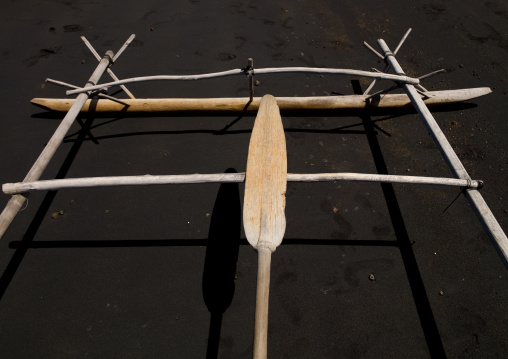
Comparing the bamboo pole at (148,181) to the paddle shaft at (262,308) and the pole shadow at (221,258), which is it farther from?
the pole shadow at (221,258)

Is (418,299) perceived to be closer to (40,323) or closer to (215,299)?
(215,299)

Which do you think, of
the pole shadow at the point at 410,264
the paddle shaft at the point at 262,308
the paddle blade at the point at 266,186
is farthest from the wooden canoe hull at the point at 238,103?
the paddle shaft at the point at 262,308

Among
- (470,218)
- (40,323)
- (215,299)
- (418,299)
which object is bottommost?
(40,323)

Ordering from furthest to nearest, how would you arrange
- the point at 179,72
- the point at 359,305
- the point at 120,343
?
the point at 179,72
the point at 359,305
the point at 120,343

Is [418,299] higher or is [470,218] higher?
[470,218]

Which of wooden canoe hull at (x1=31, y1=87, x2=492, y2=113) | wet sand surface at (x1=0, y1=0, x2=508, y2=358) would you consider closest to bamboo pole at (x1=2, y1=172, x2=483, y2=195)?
wet sand surface at (x1=0, y1=0, x2=508, y2=358)

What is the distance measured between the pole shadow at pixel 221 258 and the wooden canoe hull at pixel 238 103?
129cm

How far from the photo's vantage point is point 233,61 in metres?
Result: 5.42

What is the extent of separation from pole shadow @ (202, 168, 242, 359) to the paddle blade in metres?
0.96

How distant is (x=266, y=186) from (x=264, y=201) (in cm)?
16

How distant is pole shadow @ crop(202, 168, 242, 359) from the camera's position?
3003 mm

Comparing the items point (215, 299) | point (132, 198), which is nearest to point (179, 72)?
point (132, 198)

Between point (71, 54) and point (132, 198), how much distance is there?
11.9ft

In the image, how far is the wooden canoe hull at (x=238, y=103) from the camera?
432cm
